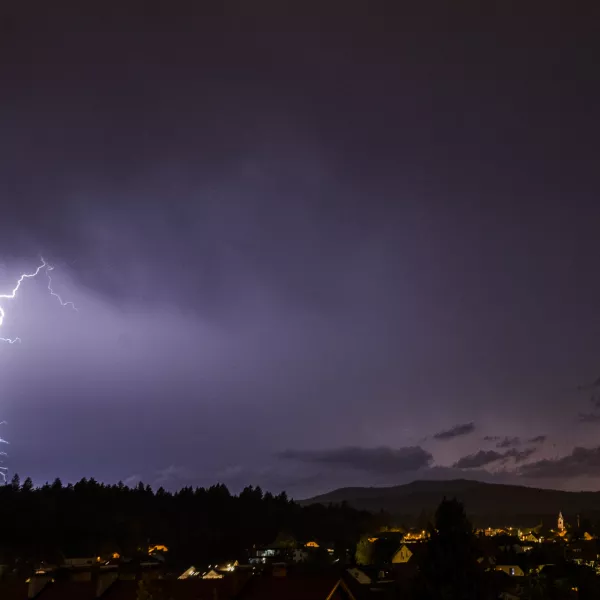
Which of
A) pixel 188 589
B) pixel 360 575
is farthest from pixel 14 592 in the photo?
pixel 360 575

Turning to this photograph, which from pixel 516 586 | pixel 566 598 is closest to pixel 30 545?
pixel 516 586

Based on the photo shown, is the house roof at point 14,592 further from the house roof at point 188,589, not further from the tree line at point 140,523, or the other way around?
the tree line at point 140,523

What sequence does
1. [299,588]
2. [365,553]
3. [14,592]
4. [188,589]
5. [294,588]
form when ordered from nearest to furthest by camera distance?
[299,588] < [294,588] < [188,589] < [14,592] < [365,553]

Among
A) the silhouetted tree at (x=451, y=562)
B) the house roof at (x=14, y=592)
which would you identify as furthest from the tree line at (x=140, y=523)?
the silhouetted tree at (x=451, y=562)

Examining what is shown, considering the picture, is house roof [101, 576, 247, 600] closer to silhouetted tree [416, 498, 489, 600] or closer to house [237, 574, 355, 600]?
house [237, 574, 355, 600]

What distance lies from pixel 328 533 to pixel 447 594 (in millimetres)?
167879

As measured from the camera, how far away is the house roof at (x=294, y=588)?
38062 mm

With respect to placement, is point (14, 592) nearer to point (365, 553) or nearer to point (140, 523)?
point (365, 553)

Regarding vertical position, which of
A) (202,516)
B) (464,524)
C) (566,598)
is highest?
(202,516)

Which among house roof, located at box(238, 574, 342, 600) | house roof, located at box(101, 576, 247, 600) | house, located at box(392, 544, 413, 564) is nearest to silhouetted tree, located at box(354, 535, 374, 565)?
house, located at box(392, 544, 413, 564)

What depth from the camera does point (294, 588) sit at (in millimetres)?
39219

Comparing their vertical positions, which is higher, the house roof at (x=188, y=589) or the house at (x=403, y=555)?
the house at (x=403, y=555)

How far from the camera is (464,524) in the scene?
28.0m

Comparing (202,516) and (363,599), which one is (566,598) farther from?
(202,516)
